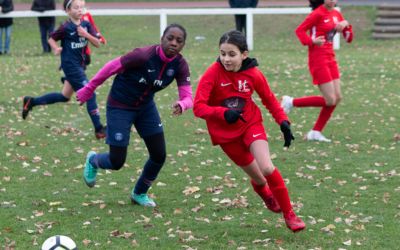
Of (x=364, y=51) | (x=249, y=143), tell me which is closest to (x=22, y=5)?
(x=364, y=51)

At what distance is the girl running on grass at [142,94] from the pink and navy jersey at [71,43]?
326 cm

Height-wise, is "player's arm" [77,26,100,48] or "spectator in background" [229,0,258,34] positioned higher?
"player's arm" [77,26,100,48]

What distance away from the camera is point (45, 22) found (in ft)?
72.5

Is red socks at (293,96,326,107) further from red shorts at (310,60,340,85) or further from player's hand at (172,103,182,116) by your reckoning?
player's hand at (172,103,182,116)

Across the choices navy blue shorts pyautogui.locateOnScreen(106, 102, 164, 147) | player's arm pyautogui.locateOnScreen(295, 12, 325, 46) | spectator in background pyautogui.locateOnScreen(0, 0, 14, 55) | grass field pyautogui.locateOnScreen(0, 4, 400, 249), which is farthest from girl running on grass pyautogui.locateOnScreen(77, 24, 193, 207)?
spectator in background pyautogui.locateOnScreen(0, 0, 14, 55)

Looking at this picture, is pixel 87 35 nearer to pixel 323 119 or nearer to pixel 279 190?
pixel 323 119

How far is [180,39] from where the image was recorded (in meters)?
7.29

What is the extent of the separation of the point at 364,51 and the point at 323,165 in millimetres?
12151

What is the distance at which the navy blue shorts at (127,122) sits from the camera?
7.71m

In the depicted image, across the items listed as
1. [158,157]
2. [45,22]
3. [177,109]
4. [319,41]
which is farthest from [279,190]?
[45,22]

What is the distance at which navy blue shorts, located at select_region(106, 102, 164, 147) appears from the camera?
771cm

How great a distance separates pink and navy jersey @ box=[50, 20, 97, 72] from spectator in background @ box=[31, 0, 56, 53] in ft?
35.2

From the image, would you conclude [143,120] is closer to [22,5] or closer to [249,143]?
[249,143]

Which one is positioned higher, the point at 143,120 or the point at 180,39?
the point at 180,39
